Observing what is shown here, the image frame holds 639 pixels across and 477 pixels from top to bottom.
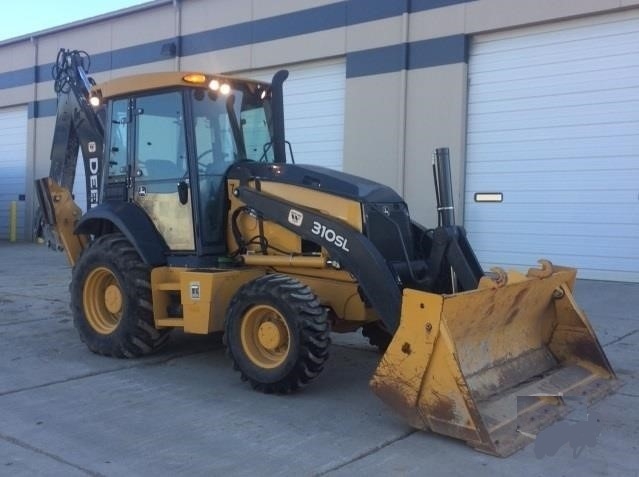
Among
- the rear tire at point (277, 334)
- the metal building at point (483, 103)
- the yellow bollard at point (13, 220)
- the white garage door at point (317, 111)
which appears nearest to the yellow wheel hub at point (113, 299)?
the rear tire at point (277, 334)

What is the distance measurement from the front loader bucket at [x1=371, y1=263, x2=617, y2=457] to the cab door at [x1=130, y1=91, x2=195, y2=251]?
269 cm

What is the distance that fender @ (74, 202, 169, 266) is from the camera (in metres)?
6.64

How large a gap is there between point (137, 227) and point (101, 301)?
95 centimetres

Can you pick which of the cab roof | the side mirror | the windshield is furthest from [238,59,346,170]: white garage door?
the side mirror

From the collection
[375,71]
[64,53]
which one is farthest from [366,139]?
[64,53]

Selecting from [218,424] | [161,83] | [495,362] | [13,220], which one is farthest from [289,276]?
[13,220]

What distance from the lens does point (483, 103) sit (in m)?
13.2

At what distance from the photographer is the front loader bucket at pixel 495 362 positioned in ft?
14.8

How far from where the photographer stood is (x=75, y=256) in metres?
7.91

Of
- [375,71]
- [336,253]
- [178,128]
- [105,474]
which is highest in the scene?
[375,71]

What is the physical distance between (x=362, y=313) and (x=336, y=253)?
23.3 inches

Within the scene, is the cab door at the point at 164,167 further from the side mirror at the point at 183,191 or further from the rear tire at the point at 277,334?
the rear tire at the point at 277,334

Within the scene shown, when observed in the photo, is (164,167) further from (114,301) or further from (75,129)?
(75,129)

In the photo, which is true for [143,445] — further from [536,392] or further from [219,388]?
[536,392]
